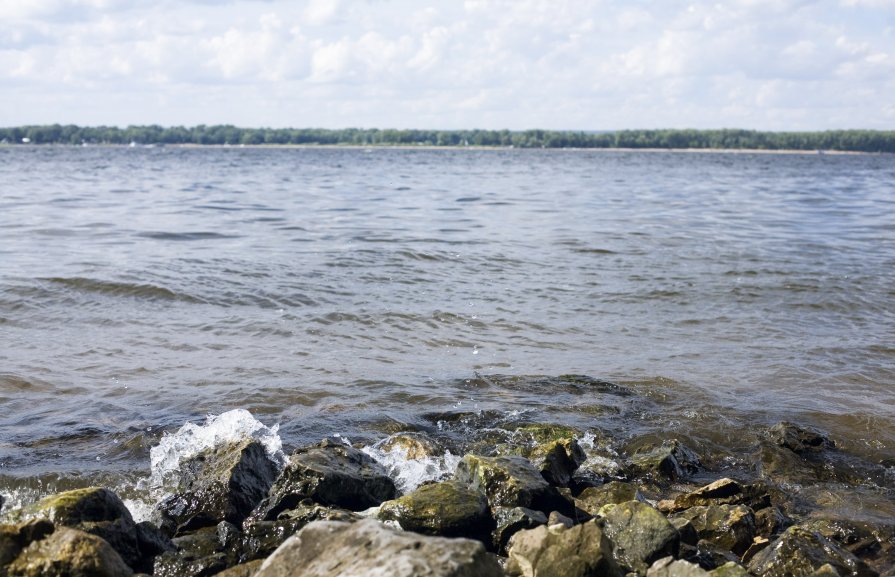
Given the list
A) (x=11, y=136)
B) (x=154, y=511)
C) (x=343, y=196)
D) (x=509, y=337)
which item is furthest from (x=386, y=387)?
(x=11, y=136)

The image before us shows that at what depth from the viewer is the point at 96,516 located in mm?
5871

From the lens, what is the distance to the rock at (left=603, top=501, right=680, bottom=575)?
5.80 meters

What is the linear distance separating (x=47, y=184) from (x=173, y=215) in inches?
795

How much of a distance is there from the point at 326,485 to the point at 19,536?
212 centimetres

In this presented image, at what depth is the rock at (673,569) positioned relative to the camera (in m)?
5.10

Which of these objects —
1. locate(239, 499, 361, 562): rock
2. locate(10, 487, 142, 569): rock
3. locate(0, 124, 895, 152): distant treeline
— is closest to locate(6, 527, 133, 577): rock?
locate(10, 487, 142, 569): rock

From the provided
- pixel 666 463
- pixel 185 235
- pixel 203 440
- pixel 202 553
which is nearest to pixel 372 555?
pixel 202 553

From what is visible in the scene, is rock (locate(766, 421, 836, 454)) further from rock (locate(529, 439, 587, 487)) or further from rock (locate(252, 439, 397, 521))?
rock (locate(252, 439, 397, 521))

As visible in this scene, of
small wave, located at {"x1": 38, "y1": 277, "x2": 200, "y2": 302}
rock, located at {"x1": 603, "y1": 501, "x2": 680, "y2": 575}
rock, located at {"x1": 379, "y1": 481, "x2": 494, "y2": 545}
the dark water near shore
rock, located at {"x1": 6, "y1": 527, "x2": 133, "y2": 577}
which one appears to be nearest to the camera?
rock, located at {"x1": 6, "y1": 527, "x2": 133, "y2": 577}

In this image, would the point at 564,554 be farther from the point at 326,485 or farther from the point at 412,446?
the point at 412,446

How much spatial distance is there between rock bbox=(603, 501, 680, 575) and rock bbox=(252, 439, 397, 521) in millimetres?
1829

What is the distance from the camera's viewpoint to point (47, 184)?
152ft

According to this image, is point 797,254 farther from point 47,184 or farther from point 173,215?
point 47,184

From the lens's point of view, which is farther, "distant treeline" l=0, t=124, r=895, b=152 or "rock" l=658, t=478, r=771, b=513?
"distant treeline" l=0, t=124, r=895, b=152
